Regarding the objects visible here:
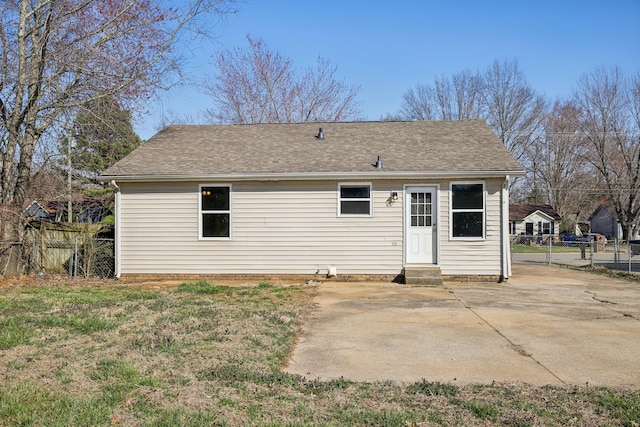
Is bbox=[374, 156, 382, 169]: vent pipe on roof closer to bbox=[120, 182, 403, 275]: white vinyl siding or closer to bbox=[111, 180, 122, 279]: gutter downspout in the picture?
bbox=[120, 182, 403, 275]: white vinyl siding

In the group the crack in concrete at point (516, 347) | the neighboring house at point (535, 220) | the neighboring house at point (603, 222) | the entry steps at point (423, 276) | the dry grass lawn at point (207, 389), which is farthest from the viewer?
the neighboring house at point (603, 222)

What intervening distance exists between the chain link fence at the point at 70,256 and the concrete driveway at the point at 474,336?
19.8 feet

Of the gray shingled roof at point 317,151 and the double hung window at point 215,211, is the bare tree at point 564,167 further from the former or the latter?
the double hung window at point 215,211

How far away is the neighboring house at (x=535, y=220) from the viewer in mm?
48987

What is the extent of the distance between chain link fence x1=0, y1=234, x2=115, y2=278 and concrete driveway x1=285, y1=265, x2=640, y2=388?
19.8ft

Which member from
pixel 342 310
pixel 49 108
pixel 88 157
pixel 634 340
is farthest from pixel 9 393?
pixel 88 157

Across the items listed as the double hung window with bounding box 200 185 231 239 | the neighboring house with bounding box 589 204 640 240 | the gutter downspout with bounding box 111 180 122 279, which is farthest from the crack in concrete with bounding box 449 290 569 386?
the neighboring house with bounding box 589 204 640 240

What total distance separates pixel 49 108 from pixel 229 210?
5759 mm

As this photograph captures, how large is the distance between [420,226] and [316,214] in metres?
2.60

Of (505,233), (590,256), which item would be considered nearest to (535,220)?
(590,256)

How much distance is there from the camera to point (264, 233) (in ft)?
40.7

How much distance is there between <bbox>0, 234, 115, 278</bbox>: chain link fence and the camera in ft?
41.4

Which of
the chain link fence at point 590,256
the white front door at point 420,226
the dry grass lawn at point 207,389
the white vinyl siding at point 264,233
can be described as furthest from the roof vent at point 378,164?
the chain link fence at point 590,256

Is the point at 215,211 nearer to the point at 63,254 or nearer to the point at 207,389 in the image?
the point at 63,254
